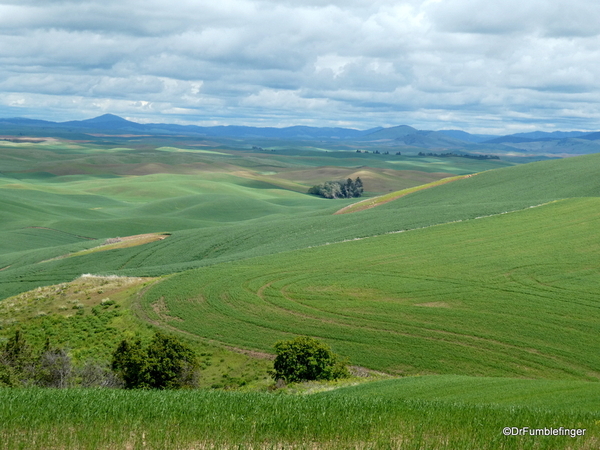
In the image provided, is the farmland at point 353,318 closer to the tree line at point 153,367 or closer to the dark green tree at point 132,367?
the tree line at point 153,367

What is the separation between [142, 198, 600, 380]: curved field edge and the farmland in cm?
14

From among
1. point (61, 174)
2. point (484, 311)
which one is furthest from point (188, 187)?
point (484, 311)

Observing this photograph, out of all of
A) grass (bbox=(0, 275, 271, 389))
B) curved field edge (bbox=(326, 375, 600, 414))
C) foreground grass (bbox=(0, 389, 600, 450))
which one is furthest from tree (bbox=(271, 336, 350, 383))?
foreground grass (bbox=(0, 389, 600, 450))

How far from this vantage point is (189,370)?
89.1ft

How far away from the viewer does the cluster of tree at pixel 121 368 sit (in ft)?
84.7

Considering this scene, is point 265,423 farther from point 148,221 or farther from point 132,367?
point 148,221

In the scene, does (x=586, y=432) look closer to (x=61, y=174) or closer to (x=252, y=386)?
(x=252, y=386)

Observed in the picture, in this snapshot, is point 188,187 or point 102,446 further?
point 188,187

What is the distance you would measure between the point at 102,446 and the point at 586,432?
976cm

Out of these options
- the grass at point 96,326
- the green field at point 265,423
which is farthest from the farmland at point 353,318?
the grass at point 96,326

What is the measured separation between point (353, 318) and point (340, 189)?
12767 cm

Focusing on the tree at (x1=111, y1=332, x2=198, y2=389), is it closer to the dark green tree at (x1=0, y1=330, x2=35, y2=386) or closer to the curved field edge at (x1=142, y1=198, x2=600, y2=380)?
the dark green tree at (x1=0, y1=330, x2=35, y2=386)

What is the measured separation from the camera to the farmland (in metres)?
12.4

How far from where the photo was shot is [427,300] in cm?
3588
